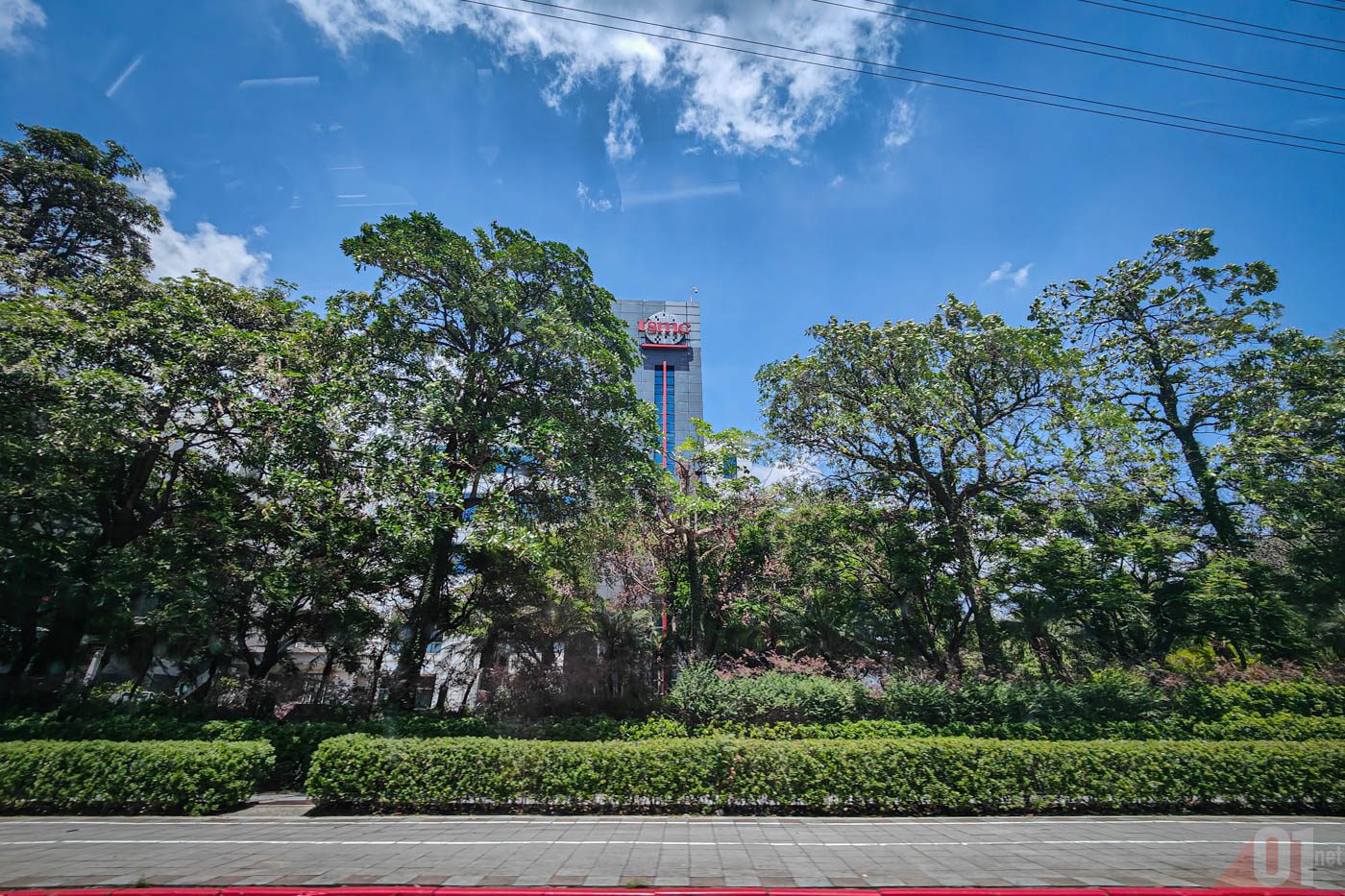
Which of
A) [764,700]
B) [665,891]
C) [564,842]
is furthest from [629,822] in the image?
[764,700]

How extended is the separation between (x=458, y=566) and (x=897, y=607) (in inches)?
557

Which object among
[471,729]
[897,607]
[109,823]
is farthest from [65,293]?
[897,607]

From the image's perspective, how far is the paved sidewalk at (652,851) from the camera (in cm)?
547

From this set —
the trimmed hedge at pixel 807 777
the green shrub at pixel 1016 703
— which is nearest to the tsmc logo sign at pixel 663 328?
the green shrub at pixel 1016 703

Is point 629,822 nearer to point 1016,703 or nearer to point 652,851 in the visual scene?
point 652,851

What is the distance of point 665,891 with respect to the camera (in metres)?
4.79

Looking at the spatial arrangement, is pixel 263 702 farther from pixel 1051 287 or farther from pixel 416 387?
pixel 1051 287

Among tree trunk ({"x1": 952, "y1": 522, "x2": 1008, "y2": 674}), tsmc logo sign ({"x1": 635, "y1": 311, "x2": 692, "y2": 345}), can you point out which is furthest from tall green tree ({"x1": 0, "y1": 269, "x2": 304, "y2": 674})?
tsmc logo sign ({"x1": 635, "y1": 311, "x2": 692, "y2": 345})

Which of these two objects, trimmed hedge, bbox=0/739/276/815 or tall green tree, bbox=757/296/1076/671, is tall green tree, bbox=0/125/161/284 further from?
tall green tree, bbox=757/296/1076/671

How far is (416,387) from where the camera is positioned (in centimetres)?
1177

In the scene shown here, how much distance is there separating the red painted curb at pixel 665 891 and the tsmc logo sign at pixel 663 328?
167 ft

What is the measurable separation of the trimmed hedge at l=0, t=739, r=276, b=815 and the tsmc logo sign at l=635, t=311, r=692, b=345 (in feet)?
157

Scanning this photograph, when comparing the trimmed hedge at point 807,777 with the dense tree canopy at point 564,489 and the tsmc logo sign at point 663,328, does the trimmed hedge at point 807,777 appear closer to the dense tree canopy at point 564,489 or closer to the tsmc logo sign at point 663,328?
the dense tree canopy at point 564,489

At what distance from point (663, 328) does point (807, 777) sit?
48844mm
